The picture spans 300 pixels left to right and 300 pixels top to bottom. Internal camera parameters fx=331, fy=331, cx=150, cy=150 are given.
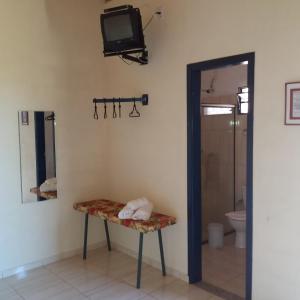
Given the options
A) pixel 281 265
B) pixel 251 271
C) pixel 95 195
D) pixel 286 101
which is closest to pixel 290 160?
pixel 286 101

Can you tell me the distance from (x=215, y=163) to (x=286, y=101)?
200 centimetres

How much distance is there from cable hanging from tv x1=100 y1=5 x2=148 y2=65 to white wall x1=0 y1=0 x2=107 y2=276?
690mm

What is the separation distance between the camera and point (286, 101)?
7.57ft

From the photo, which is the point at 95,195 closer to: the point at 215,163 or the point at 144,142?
the point at 144,142

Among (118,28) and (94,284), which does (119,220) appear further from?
(118,28)

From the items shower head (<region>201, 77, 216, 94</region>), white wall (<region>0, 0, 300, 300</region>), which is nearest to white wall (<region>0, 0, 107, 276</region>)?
white wall (<region>0, 0, 300, 300</region>)

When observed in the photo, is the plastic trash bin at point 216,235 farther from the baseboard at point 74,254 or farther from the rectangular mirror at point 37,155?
the rectangular mirror at point 37,155

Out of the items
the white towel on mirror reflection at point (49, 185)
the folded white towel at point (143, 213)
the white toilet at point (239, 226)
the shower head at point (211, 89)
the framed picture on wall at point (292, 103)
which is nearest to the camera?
the framed picture on wall at point (292, 103)

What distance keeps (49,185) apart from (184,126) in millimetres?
1602

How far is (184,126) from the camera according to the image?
3061 mm

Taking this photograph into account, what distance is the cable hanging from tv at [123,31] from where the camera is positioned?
2.96 meters

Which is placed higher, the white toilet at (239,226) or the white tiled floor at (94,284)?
the white toilet at (239,226)

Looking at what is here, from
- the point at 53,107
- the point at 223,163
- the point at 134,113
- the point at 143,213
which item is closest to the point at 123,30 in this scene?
the point at 134,113

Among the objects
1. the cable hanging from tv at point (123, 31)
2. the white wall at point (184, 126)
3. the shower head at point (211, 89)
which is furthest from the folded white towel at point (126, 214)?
the shower head at point (211, 89)
